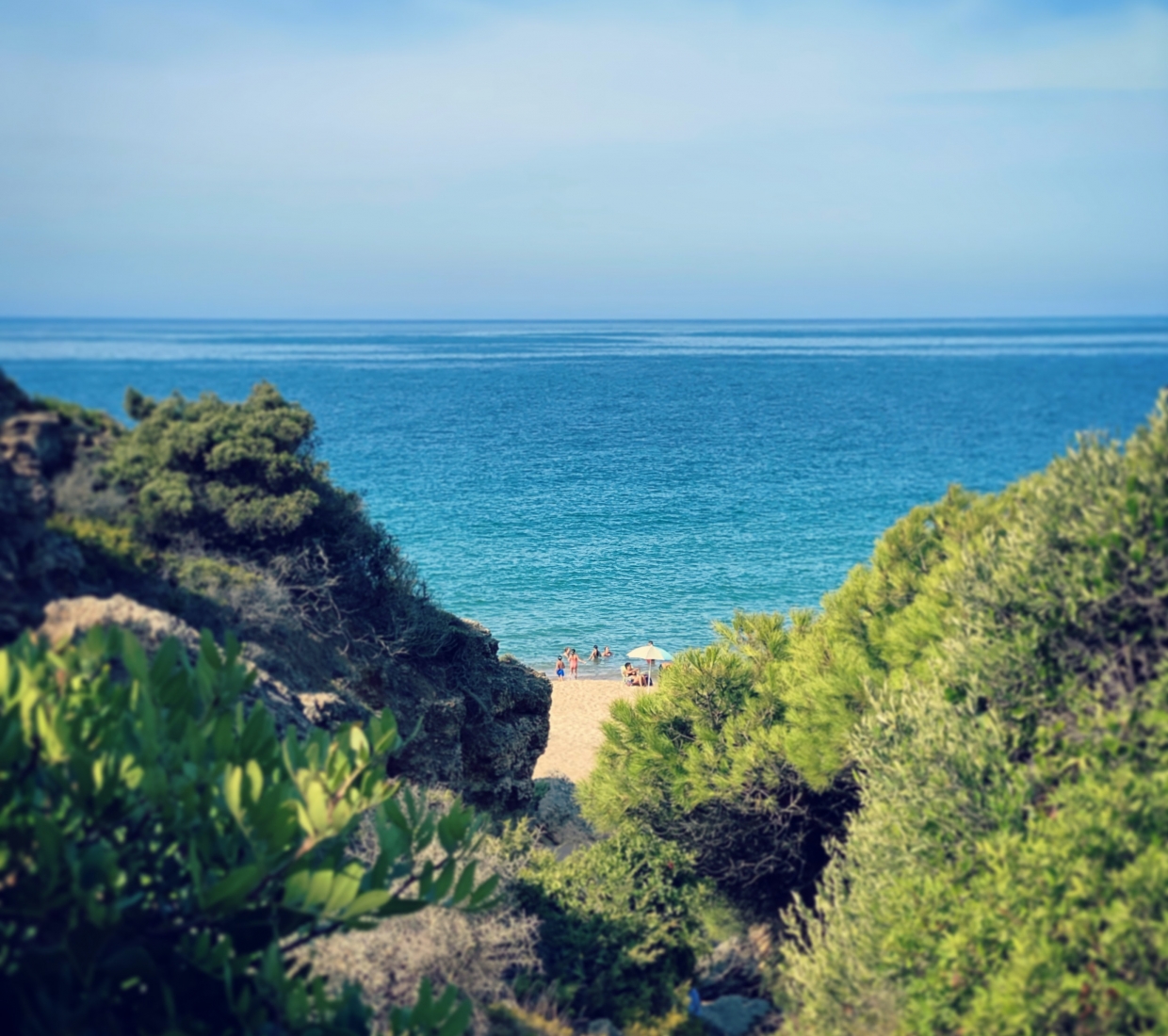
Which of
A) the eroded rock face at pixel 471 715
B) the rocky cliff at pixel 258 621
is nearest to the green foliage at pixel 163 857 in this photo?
the rocky cliff at pixel 258 621

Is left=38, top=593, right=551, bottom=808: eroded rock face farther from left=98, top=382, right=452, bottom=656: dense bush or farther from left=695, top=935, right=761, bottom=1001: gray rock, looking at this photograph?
left=695, top=935, right=761, bottom=1001: gray rock

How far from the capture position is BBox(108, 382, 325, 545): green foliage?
36.5 feet

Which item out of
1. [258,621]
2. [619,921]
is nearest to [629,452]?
[619,921]

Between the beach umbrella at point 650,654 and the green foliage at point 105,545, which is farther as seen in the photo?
the beach umbrella at point 650,654

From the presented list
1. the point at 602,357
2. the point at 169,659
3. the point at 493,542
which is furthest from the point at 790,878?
the point at 602,357

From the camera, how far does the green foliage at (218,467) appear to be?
11.1m

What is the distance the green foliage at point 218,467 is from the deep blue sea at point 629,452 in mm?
1424

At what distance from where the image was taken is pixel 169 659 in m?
6.66

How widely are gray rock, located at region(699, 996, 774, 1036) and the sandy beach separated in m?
8.03

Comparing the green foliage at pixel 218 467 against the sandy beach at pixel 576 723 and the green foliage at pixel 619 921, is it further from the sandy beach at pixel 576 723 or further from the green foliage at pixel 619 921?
the sandy beach at pixel 576 723

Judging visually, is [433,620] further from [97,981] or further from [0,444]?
[97,981]

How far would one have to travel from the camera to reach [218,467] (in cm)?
1177

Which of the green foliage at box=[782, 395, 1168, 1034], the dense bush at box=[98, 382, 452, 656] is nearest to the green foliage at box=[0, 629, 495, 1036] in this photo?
the green foliage at box=[782, 395, 1168, 1034]

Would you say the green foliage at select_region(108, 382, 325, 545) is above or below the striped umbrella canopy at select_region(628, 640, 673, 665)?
above
